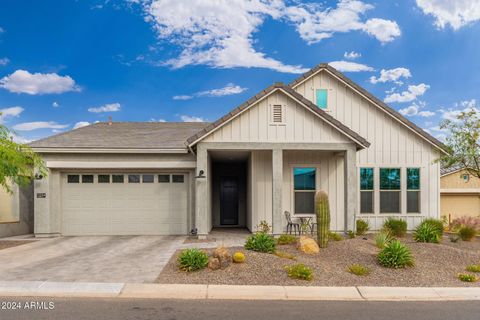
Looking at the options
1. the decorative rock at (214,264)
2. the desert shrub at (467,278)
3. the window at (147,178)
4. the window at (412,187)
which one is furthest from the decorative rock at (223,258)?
the window at (412,187)

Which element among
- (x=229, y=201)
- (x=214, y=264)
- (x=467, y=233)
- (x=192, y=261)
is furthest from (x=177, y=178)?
(x=467, y=233)

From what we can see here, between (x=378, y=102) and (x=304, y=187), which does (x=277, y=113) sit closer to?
(x=304, y=187)

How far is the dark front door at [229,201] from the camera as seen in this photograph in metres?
18.0

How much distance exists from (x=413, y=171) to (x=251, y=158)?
6.99 meters

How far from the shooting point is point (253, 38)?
A: 19125mm

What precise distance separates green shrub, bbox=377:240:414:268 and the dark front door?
10012 millimetres

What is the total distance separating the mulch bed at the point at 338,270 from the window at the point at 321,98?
7.03 metres

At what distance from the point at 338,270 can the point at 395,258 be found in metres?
1.49

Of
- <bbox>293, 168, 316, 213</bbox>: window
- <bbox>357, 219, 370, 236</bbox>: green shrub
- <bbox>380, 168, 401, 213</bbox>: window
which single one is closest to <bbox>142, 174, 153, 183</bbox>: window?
<bbox>293, 168, 316, 213</bbox>: window

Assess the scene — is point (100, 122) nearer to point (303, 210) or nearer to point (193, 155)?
point (193, 155)

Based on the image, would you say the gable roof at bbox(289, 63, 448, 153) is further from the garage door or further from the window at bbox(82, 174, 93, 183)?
the window at bbox(82, 174, 93, 183)

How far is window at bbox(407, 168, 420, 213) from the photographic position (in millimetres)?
14812

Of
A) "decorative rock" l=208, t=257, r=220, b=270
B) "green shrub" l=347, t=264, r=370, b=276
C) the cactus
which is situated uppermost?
the cactus

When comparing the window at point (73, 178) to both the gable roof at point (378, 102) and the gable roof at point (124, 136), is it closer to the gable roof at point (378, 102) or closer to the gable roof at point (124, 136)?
the gable roof at point (124, 136)
